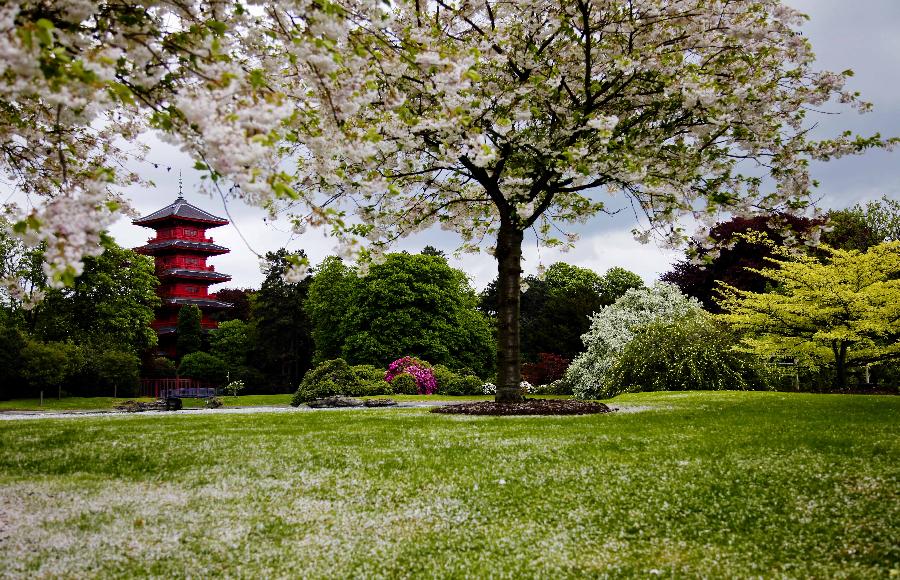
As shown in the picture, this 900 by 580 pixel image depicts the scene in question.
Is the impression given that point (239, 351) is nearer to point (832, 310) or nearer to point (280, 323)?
point (280, 323)

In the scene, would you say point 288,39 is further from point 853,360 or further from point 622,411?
point 853,360

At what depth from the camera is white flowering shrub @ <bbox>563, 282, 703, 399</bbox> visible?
2528cm

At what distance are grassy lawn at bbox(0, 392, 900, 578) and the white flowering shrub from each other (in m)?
14.8

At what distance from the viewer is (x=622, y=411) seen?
45.0 feet

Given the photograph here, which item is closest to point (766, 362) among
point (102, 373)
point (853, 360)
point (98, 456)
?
point (853, 360)

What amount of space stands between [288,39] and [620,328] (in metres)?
22.3

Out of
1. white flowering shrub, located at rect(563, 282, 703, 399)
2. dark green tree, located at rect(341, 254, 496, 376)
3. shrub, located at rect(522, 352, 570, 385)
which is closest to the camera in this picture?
white flowering shrub, located at rect(563, 282, 703, 399)

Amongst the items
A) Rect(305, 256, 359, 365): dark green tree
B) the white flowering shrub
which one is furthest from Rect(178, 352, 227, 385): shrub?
the white flowering shrub

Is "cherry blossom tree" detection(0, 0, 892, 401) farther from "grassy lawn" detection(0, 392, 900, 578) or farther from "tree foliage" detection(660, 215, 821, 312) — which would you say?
"tree foliage" detection(660, 215, 821, 312)

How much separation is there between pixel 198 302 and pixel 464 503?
198 ft

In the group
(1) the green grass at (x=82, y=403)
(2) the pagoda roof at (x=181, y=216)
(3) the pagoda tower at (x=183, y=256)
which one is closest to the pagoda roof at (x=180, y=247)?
(3) the pagoda tower at (x=183, y=256)

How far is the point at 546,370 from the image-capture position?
111ft

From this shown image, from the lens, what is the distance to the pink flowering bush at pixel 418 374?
105 ft

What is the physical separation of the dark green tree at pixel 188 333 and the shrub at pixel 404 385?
2907 cm
